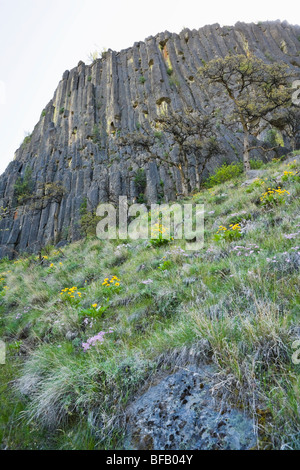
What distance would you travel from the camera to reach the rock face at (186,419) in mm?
1342

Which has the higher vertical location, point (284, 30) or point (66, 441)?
point (284, 30)

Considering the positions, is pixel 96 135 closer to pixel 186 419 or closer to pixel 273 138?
A: pixel 273 138

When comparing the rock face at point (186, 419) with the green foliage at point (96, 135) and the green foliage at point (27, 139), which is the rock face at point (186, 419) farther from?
the green foliage at point (27, 139)

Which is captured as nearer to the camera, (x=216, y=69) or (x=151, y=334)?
(x=151, y=334)

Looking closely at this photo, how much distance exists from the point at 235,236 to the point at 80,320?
3159mm

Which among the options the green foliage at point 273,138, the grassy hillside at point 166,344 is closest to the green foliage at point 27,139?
the green foliage at point 273,138

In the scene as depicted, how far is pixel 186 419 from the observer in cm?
150

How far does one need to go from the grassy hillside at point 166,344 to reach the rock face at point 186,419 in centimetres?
9

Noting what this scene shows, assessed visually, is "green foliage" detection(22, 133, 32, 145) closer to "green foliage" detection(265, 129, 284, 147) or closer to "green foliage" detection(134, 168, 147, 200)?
"green foliage" detection(134, 168, 147, 200)

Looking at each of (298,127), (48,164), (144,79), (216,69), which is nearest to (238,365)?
(216,69)

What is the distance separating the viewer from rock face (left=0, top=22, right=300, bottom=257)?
94.3ft

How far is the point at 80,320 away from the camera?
12.2ft

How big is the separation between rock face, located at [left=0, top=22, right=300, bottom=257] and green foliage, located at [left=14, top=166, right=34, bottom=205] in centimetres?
43
